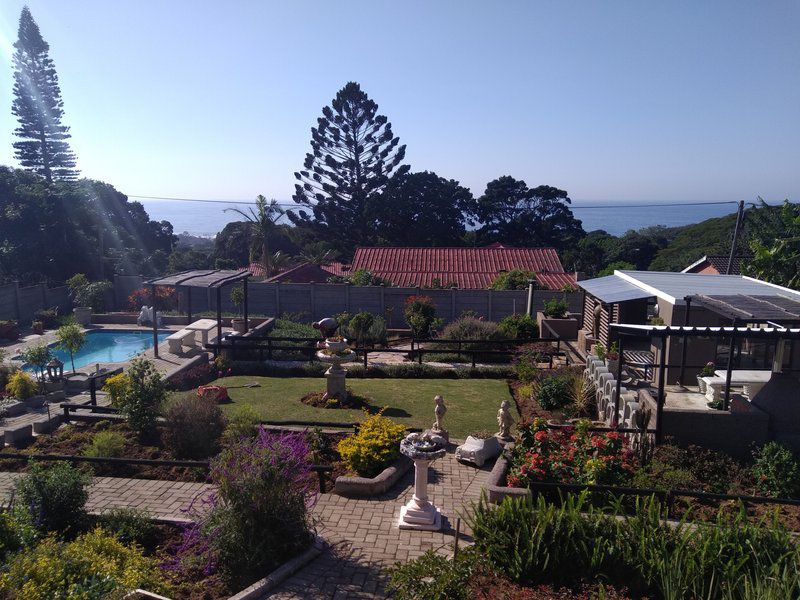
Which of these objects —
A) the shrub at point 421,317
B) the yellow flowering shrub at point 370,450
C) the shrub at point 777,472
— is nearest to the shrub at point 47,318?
the shrub at point 421,317

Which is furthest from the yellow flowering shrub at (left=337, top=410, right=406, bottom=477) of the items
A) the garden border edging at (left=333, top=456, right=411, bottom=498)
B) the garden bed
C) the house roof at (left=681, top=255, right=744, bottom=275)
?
the house roof at (left=681, top=255, right=744, bottom=275)

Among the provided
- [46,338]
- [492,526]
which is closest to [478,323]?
[492,526]

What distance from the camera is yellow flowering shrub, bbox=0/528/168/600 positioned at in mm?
4289

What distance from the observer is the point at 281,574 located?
5277mm

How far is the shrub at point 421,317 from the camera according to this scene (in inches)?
714

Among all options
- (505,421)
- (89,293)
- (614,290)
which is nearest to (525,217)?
(89,293)

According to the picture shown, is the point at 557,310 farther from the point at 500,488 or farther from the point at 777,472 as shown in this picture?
the point at 500,488

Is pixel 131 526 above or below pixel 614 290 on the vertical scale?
below

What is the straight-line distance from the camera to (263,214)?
32094mm

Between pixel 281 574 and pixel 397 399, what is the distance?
6.81m

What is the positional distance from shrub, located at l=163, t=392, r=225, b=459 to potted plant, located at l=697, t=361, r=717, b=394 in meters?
7.54

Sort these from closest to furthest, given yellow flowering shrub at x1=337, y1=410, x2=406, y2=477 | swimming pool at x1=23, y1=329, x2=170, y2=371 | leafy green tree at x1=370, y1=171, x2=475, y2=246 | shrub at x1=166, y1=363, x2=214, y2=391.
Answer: yellow flowering shrub at x1=337, y1=410, x2=406, y2=477 < shrub at x1=166, y1=363, x2=214, y2=391 < swimming pool at x1=23, y1=329, x2=170, y2=371 < leafy green tree at x1=370, y1=171, x2=475, y2=246

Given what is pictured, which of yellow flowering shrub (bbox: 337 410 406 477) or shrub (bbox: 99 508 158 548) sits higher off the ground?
yellow flowering shrub (bbox: 337 410 406 477)

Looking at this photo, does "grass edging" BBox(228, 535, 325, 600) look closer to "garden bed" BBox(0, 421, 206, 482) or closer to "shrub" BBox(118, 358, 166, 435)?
"garden bed" BBox(0, 421, 206, 482)
